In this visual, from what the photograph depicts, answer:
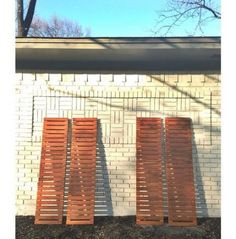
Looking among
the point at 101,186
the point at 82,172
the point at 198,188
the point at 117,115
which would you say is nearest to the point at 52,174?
the point at 82,172

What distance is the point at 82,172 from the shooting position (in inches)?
286

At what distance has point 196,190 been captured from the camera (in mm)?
7418

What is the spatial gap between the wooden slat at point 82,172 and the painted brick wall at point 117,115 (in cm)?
19

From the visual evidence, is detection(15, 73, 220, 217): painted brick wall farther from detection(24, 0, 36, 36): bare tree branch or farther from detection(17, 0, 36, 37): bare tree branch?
detection(24, 0, 36, 36): bare tree branch

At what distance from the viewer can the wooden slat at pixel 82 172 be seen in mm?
7098

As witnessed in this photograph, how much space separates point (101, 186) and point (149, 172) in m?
0.92

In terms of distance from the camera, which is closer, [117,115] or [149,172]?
[149,172]

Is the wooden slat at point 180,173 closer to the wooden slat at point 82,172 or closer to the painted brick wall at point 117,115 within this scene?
the painted brick wall at point 117,115

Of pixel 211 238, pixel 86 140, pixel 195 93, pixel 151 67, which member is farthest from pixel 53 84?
pixel 211 238

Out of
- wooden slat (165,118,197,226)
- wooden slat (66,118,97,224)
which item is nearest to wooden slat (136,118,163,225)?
wooden slat (165,118,197,226)

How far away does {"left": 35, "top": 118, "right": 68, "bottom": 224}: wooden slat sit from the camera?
7.17 metres

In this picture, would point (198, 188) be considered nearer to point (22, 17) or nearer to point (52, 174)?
point (52, 174)

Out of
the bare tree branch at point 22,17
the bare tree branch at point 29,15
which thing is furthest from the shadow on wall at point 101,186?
the bare tree branch at point 29,15

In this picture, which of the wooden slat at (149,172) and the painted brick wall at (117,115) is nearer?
the wooden slat at (149,172)
